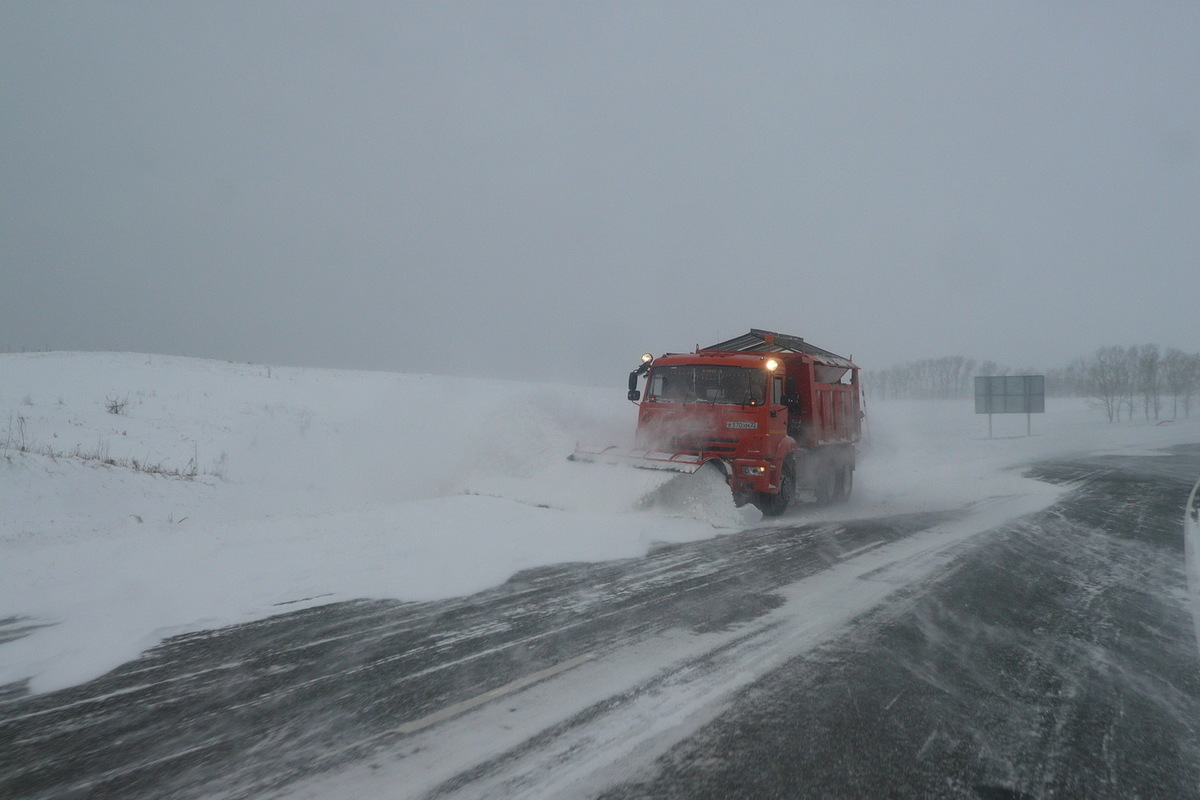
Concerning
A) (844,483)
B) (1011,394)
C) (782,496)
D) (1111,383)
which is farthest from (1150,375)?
(782,496)

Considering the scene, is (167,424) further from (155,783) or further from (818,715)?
(818,715)

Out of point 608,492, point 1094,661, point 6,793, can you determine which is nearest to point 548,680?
point 6,793

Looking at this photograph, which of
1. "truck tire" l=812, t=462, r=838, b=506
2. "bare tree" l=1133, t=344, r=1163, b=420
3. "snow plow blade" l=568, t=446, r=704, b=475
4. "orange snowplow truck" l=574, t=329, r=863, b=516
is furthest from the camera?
"bare tree" l=1133, t=344, r=1163, b=420

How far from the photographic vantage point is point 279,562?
7.23 meters

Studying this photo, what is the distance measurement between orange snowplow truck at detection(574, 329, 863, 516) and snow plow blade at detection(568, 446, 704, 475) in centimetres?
2

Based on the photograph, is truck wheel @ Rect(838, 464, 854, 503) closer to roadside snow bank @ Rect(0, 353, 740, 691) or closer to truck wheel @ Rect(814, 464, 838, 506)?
truck wheel @ Rect(814, 464, 838, 506)

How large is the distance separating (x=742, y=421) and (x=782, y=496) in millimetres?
1633

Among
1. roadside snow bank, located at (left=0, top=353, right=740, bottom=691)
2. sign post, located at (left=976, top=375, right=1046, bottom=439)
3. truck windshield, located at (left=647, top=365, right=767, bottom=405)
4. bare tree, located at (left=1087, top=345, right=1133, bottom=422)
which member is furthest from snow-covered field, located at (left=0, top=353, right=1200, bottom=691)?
bare tree, located at (left=1087, top=345, right=1133, bottom=422)

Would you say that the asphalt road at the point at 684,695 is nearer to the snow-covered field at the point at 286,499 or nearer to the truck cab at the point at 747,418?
the snow-covered field at the point at 286,499

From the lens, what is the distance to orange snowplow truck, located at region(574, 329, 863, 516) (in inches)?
451

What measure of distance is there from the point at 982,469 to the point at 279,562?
21.8 metres

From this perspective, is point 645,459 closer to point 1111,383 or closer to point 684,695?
point 684,695

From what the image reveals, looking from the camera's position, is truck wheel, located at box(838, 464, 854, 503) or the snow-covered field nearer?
the snow-covered field

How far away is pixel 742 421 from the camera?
11.6 metres
